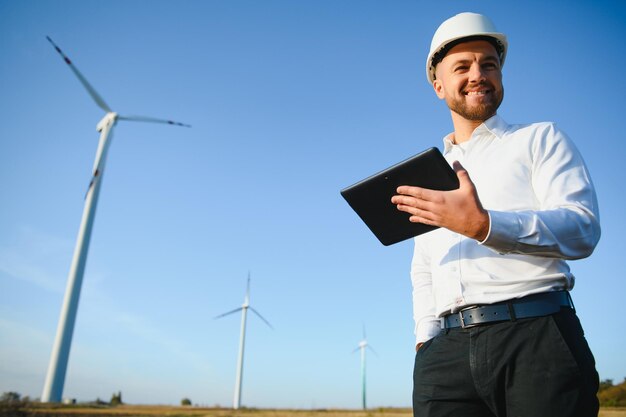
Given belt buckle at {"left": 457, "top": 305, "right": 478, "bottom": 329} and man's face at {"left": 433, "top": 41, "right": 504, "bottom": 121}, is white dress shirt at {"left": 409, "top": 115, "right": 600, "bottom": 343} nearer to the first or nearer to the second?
belt buckle at {"left": 457, "top": 305, "right": 478, "bottom": 329}

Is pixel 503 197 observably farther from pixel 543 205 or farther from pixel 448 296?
pixel 448 296

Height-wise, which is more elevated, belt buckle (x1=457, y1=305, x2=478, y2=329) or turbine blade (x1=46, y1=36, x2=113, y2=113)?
turbine blade (x1=46, y1=36, x2=113, y2=113)

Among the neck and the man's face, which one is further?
the neck

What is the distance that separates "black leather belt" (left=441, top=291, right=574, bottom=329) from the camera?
7.73 ft

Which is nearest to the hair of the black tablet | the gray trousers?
the black tablet

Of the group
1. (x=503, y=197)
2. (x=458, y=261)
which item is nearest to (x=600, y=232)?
(x=503, y=197)

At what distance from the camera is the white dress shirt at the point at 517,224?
214 centimetres

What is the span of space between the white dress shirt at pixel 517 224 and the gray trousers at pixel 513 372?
20 cm

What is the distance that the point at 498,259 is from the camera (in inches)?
102

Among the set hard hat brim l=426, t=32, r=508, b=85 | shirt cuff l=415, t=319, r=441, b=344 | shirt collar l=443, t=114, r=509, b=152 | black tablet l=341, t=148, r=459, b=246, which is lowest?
shirt cuff l=415, t=319, r=441, b=344

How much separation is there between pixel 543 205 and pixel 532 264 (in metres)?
0.35

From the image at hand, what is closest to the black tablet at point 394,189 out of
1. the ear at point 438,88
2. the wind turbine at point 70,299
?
the ear at point 438,88

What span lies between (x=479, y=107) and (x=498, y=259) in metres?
1.18

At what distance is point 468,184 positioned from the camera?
2.11 m
